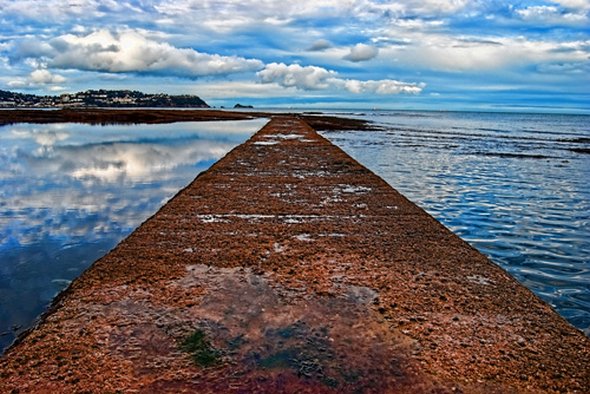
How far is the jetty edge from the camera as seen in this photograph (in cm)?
387

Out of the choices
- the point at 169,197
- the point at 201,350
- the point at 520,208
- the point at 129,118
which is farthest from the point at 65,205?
the point at 129,118

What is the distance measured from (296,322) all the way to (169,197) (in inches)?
337

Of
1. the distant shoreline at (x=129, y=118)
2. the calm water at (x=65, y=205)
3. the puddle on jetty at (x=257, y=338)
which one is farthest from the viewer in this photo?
the distant shoreline at (x=129, y=118)

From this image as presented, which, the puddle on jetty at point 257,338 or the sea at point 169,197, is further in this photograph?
the sea at point 169,197

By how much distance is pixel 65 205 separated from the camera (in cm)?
1118

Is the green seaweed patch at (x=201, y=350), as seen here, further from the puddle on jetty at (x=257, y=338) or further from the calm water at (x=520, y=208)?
the calm water at (x=520, y=208)

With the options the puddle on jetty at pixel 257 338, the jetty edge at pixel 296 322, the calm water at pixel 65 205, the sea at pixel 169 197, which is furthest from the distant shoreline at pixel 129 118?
the puddle on jetty at pixel 257 338

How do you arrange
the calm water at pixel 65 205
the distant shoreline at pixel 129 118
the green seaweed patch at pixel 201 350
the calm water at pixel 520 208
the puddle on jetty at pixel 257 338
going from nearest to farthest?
the puddle on jetty at pixel 257 338
the green seaweed patch at pixel 201 350
the calm water at pixel 65 205
the calm water at pixel 520 208
the distant shoreline at pixel 129 118

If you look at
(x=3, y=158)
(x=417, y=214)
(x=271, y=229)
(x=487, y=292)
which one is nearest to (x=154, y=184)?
(x=271, y=229)

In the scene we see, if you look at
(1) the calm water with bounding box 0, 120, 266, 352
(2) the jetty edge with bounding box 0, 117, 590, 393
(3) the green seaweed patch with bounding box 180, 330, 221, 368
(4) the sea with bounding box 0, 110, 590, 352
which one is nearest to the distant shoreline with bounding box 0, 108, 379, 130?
(4) the sea with bounding box 0, 110, 590, 352

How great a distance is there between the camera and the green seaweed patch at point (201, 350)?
4070mm

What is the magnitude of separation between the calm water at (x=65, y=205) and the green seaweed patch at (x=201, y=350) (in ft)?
6.26

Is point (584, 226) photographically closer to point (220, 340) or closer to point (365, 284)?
point (365, 284)

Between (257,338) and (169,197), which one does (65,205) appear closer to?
Result: (169,197)
